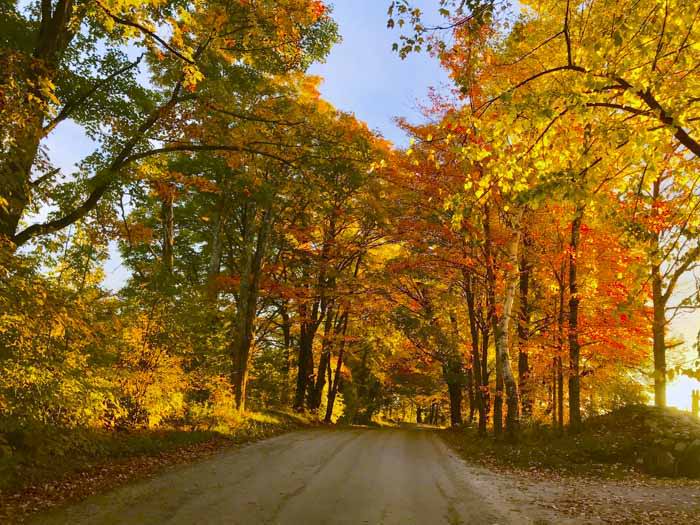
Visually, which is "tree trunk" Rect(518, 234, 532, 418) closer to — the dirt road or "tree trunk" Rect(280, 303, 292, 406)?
the dirt road

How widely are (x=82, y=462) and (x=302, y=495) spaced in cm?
415

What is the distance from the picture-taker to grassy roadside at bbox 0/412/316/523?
650 cm

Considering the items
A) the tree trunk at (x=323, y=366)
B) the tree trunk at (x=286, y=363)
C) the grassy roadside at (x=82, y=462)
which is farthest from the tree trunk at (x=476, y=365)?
the tree trunk at (x=286, y=363)

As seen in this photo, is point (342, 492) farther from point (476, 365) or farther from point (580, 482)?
point (476, 365)

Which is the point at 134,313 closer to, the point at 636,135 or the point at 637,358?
the point at 636,135

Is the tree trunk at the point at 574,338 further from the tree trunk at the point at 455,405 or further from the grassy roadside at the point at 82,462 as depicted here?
the grassy roadside at the point at 82,462

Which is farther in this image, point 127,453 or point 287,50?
point 287,50

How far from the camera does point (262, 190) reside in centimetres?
1300

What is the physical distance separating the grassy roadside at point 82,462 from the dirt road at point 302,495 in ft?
1.55

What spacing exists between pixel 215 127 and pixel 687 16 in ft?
28.2

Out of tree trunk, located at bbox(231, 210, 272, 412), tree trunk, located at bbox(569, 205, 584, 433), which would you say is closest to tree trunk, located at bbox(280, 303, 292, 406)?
tree trunk, located at bbox(231, 210, 272, 412)

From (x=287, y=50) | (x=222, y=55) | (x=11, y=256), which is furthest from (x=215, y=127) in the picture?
(x=11, y=256)

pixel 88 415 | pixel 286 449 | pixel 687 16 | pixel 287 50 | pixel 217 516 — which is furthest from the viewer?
pixel 286 449

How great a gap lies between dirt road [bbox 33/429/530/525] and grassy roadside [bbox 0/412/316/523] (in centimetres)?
47
